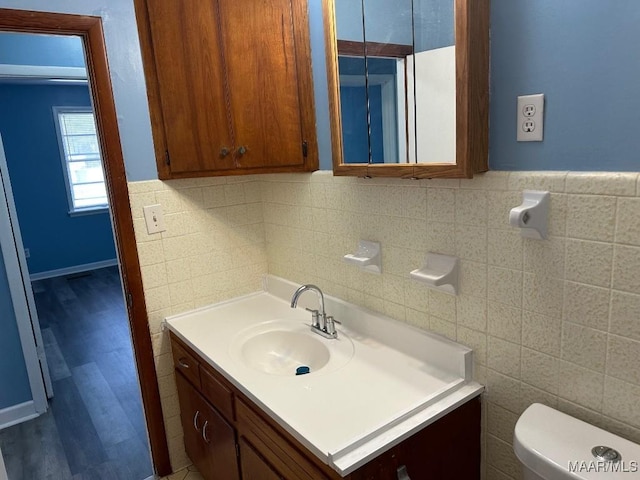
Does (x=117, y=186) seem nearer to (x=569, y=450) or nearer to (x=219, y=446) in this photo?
(x=219, y=446)

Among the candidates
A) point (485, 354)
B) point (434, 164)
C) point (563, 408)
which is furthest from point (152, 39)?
point (563, 408)

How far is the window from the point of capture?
5.79m

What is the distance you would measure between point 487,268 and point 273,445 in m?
0.80

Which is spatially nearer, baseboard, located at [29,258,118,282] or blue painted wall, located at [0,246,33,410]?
blue painted wall, located at [0,246,33,410]

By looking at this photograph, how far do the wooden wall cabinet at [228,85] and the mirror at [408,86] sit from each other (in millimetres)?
264

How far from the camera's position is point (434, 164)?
4.06 ft

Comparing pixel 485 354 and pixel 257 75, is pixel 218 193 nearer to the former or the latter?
pixel 257 75

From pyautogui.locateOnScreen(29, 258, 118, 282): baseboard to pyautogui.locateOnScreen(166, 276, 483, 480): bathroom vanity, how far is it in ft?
15.9

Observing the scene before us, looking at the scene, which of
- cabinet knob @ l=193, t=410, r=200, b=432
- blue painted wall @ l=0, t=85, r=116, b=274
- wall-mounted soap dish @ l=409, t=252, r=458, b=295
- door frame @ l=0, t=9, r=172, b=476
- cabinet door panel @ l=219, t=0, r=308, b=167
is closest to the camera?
wall-mounted soap dish @ l=409, t=252, r=458, b=295

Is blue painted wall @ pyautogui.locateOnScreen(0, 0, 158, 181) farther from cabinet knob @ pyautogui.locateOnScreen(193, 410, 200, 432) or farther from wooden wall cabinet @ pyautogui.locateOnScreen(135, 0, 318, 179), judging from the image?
cabinet knob @ pyautogui.locateOnScreen(193, 410, 200, 432)

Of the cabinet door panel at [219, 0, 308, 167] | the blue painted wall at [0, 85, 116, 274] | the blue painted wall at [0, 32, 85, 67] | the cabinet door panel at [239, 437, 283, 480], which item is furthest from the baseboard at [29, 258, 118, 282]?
the cabinet door panel at [239, 437, 283, 480]

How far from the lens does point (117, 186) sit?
5.82 feet

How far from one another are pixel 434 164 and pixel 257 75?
2.88 ft

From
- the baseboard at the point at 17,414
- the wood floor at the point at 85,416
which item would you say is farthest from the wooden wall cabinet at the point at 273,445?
the baseboard at the point at 17,414
